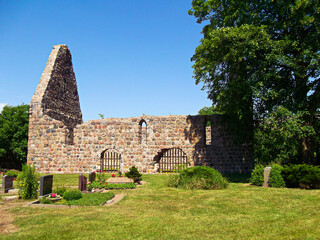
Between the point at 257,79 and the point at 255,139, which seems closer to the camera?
the point at 257,79

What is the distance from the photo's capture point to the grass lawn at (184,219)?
5969mm

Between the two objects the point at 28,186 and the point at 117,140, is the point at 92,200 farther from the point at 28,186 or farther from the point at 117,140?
the point at 117,140

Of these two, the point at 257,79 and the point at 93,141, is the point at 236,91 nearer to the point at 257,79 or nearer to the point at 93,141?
the point at 257,79

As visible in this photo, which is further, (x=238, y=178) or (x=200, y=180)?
(x=238, y=178)

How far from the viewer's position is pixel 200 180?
491 inches

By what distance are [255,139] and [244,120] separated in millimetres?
2352

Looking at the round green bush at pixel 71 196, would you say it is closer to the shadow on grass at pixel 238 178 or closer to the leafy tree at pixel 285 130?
the shadow on grass at pixel 238 178

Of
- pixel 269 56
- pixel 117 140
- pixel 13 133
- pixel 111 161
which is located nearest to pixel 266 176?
pixel 269 56

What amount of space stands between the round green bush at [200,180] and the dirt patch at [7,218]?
6765 millimetres

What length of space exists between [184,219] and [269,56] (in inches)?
386

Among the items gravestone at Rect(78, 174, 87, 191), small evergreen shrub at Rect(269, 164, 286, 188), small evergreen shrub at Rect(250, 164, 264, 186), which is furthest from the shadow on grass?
gravestone at Rect(78, 174, 87, 191)

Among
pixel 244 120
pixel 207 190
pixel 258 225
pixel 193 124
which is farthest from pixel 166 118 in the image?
pixel 258 225

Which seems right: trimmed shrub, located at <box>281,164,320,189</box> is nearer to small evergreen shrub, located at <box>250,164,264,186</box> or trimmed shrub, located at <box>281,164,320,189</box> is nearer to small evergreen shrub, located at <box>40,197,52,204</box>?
small evergreen shrub, located at <box>250,164,264,186</box>

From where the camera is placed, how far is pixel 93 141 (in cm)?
2277
